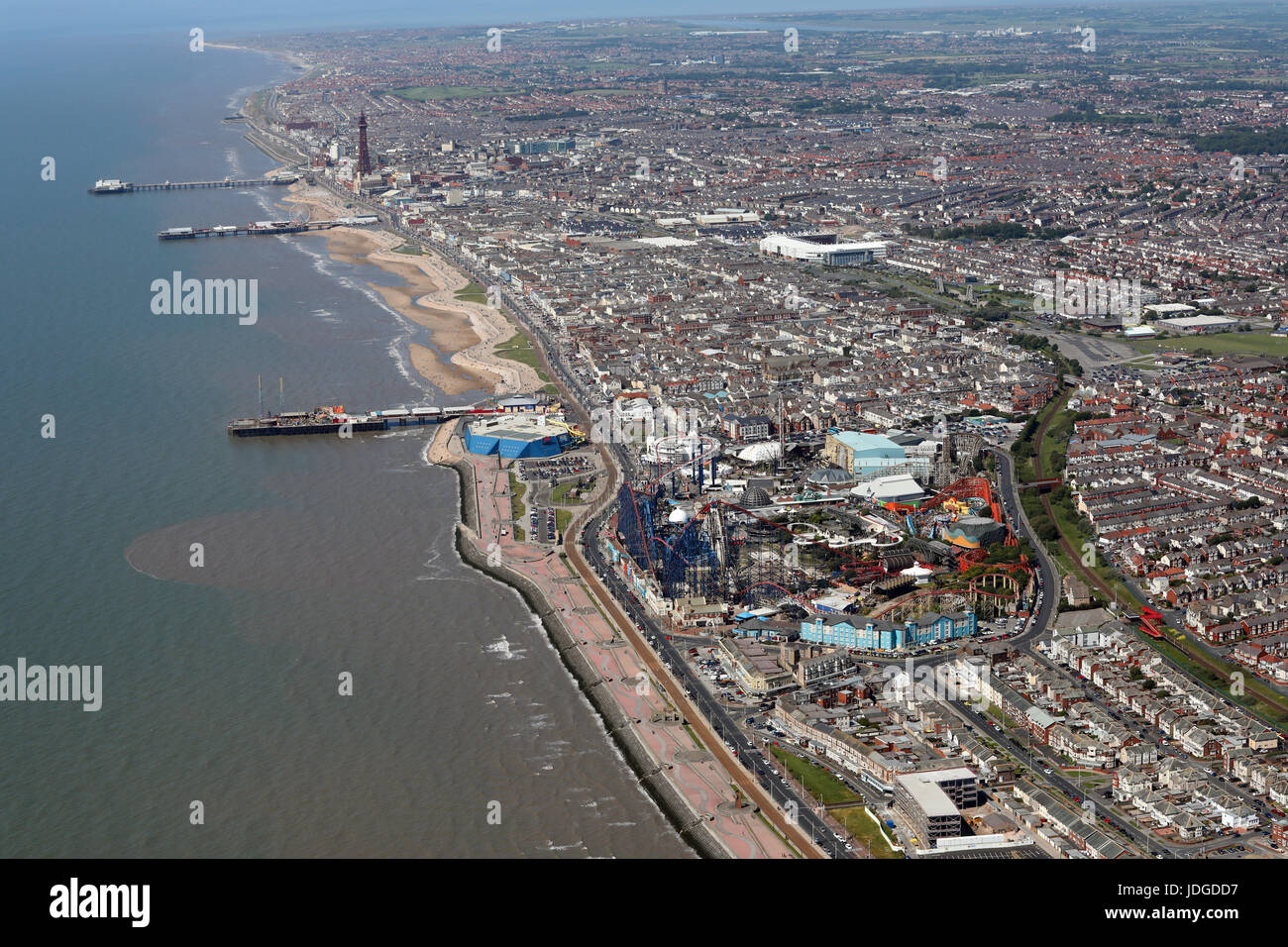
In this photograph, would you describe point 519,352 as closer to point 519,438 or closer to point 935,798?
point 519,438

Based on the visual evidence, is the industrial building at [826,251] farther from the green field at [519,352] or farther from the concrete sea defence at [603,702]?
the concrete sea defence at [603,702]

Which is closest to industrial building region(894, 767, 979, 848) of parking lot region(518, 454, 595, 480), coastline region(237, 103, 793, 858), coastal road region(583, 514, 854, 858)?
coastal road region(583, 514, 854, 858)

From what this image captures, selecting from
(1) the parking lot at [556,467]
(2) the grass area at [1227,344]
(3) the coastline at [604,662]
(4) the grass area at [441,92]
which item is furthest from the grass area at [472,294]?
(4) the grass area at [441,92]

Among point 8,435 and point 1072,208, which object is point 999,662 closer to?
point 8,435

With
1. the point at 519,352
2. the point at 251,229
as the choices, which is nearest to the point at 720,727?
the point at 519,352
